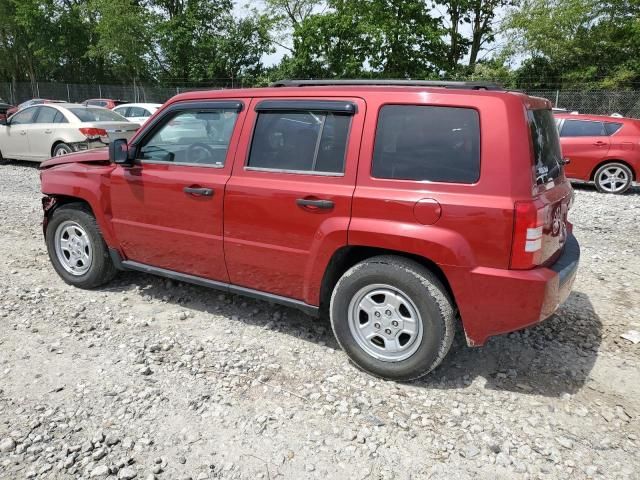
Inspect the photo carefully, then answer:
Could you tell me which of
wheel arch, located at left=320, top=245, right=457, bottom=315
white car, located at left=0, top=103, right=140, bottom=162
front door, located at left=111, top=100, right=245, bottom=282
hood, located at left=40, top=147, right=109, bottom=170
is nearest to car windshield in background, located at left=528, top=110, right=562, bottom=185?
wheel arch, located at left=320, top=245, right=457, bottom=315

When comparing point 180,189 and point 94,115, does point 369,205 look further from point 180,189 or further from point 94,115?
point 94,115

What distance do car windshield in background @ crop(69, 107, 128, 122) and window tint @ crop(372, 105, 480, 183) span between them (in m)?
9.75

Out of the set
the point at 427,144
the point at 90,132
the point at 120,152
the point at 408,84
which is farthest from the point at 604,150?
the point at 90,132

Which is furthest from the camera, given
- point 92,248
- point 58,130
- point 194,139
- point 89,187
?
point 58,130

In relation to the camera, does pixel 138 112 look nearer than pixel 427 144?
No

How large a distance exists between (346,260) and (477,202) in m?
1.00

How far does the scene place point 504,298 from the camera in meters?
2.95

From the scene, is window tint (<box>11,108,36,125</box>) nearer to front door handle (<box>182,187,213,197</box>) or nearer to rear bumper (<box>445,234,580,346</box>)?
front door handle (<box>182,187,213,197</box>)

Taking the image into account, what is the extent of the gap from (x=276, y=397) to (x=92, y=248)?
8.13ft

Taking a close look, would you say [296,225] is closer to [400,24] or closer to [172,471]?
[172,471]

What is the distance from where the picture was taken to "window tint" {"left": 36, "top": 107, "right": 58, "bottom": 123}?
11375mm

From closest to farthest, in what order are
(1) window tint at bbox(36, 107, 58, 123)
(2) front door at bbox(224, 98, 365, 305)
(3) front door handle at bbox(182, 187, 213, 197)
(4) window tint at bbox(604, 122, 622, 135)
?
1. (2) front door at bbox(224, 98, 365, 305)
2. (3) front door handle at bbox(182, 187, 213, 197)
3. (4) window tint at bbox(604, 122, 622, 135)
4. (1) window tint at bbox(36, 107, 58, 123)

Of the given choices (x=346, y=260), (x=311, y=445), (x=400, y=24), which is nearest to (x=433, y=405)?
(x=311, y=445)

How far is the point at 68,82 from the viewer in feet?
126
